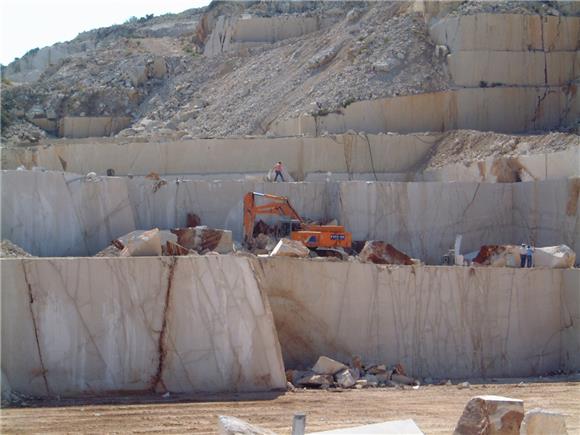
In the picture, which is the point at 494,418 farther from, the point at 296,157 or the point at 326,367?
the point at 296,157

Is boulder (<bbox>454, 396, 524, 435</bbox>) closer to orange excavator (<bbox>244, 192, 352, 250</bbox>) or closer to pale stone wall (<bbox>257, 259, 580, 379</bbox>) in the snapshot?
pale stone wall (<bbox>257, 259, 580, 379</bbox>)

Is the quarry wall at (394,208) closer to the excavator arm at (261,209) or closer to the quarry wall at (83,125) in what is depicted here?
the excavator arm at (261,209)

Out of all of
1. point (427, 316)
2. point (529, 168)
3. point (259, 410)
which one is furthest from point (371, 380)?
point (529, 168)

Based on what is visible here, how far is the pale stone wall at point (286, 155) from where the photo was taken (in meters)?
29.4

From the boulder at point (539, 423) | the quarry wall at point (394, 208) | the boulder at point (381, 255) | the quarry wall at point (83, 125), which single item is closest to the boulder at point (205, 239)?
the quarry wall at point (394, 208)

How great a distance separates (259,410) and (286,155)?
57.4 feet

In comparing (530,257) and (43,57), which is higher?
(43,57)

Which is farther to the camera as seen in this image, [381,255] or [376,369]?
[381,255]

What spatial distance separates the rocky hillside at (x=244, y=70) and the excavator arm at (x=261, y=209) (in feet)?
35.9

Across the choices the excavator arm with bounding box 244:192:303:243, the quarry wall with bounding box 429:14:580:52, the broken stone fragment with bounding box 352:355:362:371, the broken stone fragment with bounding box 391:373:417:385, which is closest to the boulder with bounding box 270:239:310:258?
the broken stone fragment with bounding box 352:355:362:371

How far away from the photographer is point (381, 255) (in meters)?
19.8

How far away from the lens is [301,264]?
55.0 feet

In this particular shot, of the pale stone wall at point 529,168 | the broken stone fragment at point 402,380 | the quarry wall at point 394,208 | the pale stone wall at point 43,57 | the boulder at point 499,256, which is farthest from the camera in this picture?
the pale stone wall at point 43,57

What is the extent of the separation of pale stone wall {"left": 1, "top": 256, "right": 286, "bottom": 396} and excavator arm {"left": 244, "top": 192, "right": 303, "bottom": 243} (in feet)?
23.0
